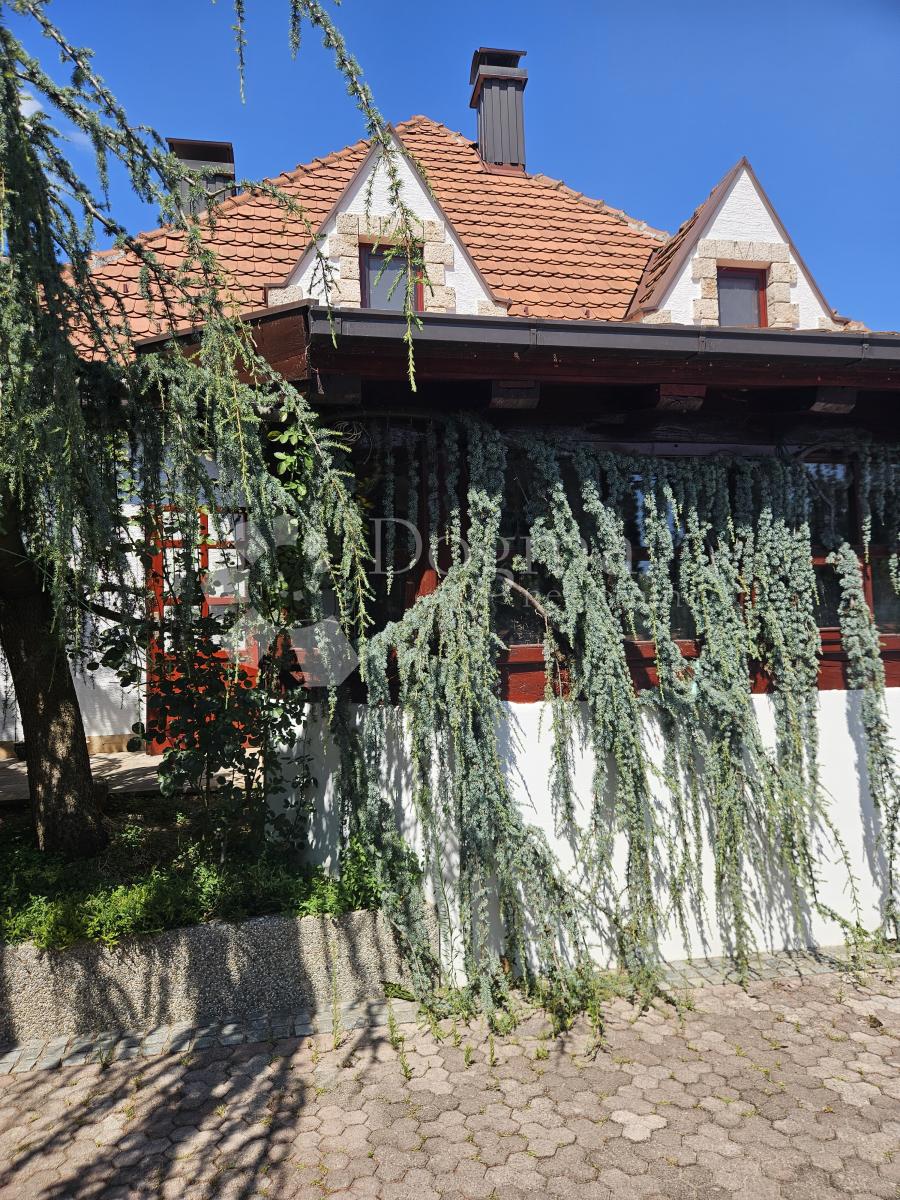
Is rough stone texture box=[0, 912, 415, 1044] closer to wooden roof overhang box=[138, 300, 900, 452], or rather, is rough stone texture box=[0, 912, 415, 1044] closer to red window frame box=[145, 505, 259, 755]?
red window frame box=[145, 505, 259, 755]

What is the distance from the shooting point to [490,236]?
6.76 metres

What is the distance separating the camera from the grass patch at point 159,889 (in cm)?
401

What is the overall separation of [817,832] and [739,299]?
3.96m

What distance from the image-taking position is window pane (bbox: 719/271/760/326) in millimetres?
6332

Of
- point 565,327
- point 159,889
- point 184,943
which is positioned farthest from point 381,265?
point 184,943

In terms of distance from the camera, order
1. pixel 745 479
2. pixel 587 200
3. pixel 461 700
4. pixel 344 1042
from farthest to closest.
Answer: pixel 587 200 < pixel 745 479 < pixel 461 700 < pixel 344 1042

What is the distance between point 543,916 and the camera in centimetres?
425

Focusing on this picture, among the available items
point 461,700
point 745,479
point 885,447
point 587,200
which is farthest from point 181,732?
point 587,200

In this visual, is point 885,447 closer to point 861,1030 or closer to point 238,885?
point 861,1030

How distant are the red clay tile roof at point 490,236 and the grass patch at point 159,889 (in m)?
3.68

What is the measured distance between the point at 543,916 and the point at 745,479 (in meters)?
2.72

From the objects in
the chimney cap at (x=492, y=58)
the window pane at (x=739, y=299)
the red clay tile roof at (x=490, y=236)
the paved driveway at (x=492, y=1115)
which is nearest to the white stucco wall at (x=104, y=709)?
the red clay tile roof at (x=490, y=236)

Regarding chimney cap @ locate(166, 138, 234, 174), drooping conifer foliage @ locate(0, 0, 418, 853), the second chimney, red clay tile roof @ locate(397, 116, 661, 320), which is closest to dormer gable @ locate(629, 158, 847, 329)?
red clay tile roof @ locate(397, 116, 661, 320)

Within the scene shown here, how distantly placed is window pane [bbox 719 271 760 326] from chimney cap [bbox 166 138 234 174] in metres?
5.99
